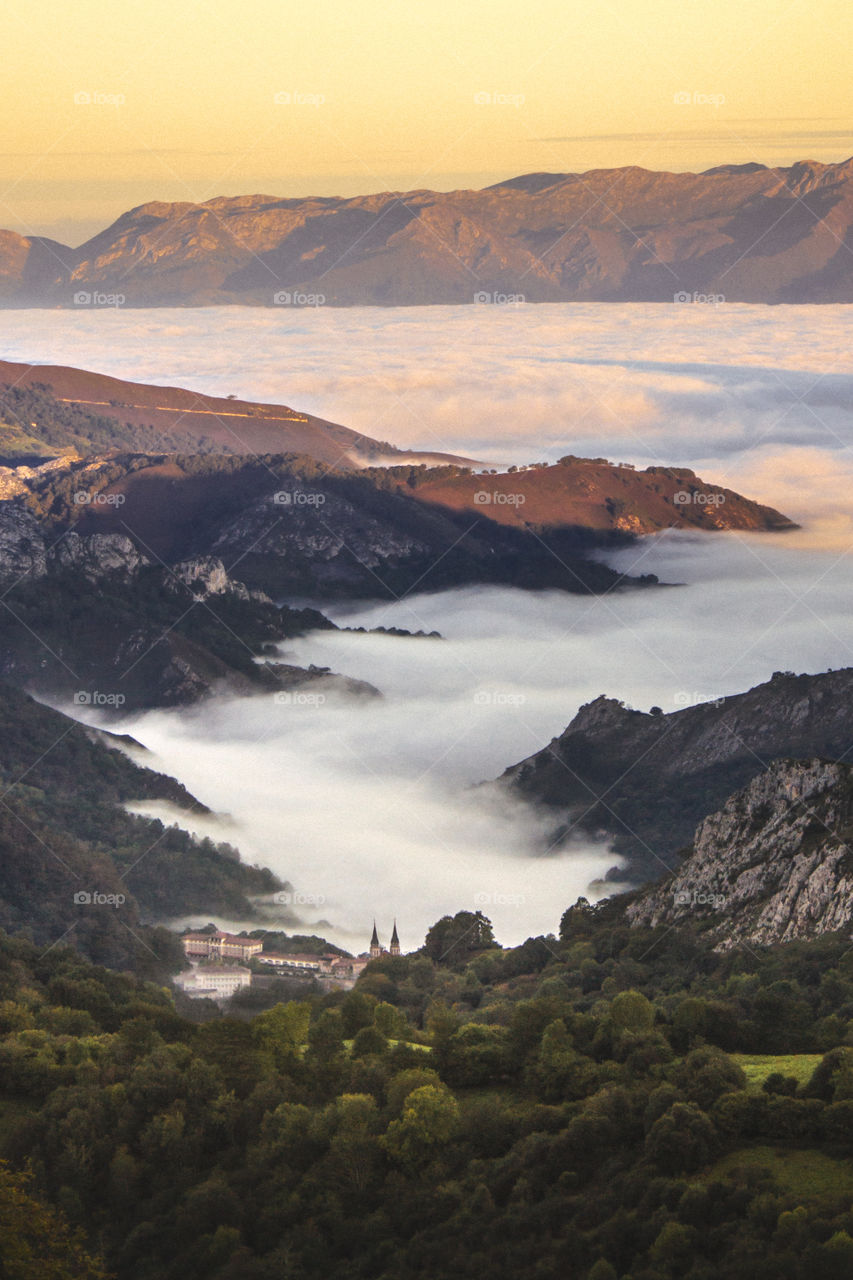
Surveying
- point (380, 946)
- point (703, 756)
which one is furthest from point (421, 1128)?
point (703, 756)

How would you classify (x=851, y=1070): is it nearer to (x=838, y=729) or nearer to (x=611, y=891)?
(x=611, y=891)

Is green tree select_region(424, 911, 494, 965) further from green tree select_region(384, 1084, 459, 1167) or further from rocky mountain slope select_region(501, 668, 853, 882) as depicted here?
green tree select_region(384, 1084, 459, 1167)

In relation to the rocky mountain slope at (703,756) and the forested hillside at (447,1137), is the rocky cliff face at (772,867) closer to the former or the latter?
the forested hillside at (447,1137)

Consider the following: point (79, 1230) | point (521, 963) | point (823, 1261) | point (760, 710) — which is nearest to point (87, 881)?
point (521, 963)

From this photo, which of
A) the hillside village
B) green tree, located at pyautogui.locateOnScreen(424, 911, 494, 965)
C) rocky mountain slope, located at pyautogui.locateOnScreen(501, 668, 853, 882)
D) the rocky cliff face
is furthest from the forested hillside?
rocky mountain slope, located at pyautogui.locateOnScreen(501, 668, 853, 882)

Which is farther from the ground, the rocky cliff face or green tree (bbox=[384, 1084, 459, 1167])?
the rocky cliff face

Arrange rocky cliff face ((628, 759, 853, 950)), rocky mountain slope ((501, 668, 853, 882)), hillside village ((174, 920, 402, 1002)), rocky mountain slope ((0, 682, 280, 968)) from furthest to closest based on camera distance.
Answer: rocky mountain slope ((501, 668, 853, 882)), rocky mountain slope ((0, 682, 280, 968)), hillside village ((174, 920, 402, 1002)), rocky cliff face ((628, 759, 853, 950))

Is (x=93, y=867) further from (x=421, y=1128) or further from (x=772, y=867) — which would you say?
(x=421, y=1128)
